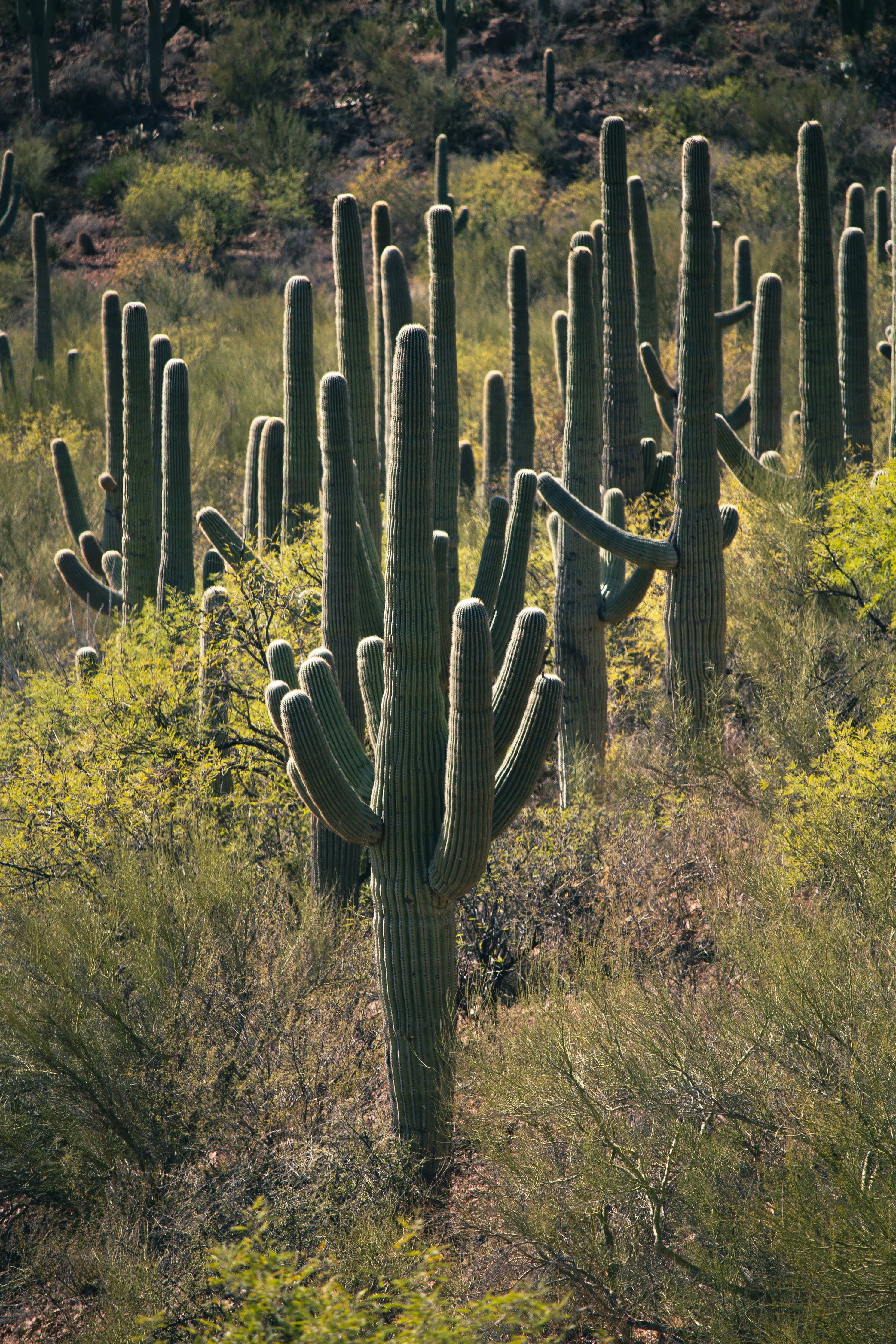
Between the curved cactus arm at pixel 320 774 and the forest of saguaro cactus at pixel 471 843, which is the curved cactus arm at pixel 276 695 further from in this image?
the curved cactus arm at pixel 320 774

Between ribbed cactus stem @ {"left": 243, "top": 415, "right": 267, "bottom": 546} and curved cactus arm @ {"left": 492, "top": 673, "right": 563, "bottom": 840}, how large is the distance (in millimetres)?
5089

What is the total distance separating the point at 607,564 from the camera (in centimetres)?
954

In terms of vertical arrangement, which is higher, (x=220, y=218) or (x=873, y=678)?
(x=220, y=218)

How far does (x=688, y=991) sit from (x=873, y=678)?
131 inches

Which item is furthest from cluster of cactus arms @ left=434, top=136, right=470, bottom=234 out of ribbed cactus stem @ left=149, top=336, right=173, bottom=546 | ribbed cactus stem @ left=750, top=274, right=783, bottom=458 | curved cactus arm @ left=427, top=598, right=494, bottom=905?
curved cactus arm @ left=427, top=598, right=494, bottom=905

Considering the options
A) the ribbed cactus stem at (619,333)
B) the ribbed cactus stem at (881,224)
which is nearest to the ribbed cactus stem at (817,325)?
the ribbed cactus stem at (619,333)

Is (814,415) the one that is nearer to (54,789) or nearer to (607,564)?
(607,564)

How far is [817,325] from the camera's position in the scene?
33.3 feet

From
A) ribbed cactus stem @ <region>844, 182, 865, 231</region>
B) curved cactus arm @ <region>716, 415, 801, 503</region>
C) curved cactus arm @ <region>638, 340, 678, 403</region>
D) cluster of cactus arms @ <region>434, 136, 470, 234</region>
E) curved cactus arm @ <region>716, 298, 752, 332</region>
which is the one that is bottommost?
curved cactus arm @ <region>716, 415, 801, 503</region>

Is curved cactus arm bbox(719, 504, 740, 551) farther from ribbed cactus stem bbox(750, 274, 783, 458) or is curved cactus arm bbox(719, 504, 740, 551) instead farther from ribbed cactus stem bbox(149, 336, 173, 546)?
ribbed cactus stem bbox(149, 336, 173, 546)

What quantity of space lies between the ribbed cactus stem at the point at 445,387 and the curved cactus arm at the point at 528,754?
291 cm

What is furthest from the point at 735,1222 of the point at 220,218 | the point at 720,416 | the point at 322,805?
the point at 220,218

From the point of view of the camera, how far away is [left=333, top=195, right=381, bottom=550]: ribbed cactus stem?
25.6 feet

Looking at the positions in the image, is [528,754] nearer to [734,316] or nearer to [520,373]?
[520,373]
